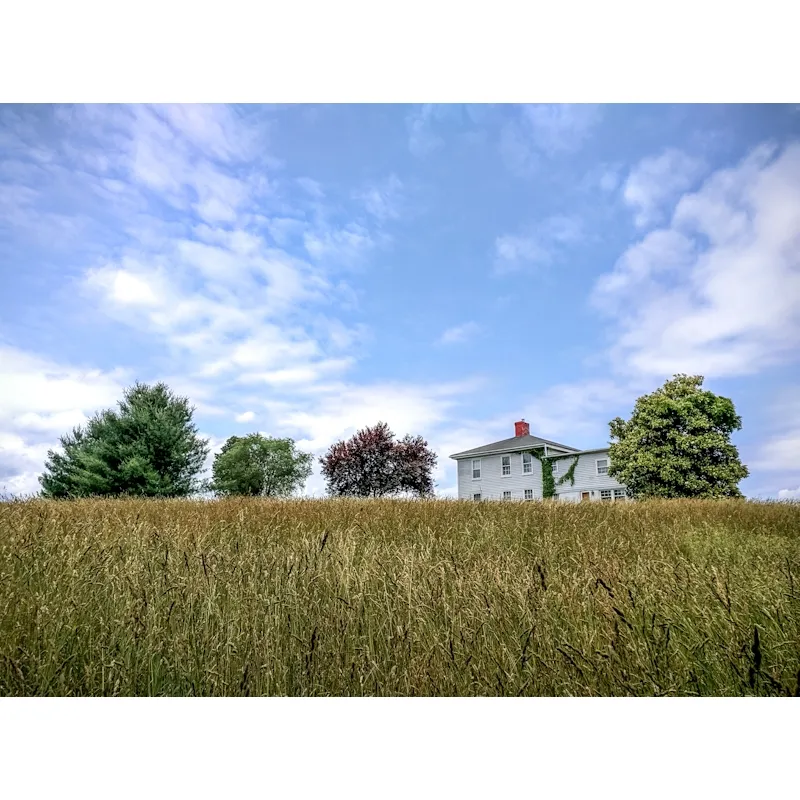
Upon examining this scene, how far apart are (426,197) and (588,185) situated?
183cm

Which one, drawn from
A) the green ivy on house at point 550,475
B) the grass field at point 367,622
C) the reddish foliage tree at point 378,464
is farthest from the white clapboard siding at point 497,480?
the grass field at point 367,622

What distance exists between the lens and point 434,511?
5637 millimetres

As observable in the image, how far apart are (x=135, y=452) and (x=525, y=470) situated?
1641 cm

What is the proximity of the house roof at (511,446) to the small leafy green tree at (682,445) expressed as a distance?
6931 mm

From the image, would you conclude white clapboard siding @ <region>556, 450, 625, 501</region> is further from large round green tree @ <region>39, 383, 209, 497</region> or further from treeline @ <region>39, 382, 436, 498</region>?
large round green tree @ <region>39, 383, 209, 497</region>

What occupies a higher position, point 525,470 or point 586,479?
point 525,470

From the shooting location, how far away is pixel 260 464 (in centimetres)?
2427

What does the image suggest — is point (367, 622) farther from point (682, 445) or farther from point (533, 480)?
point (533, 480)

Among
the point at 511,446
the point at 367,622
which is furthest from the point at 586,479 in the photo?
the point at 367,622

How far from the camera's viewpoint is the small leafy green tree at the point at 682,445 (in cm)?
1639
